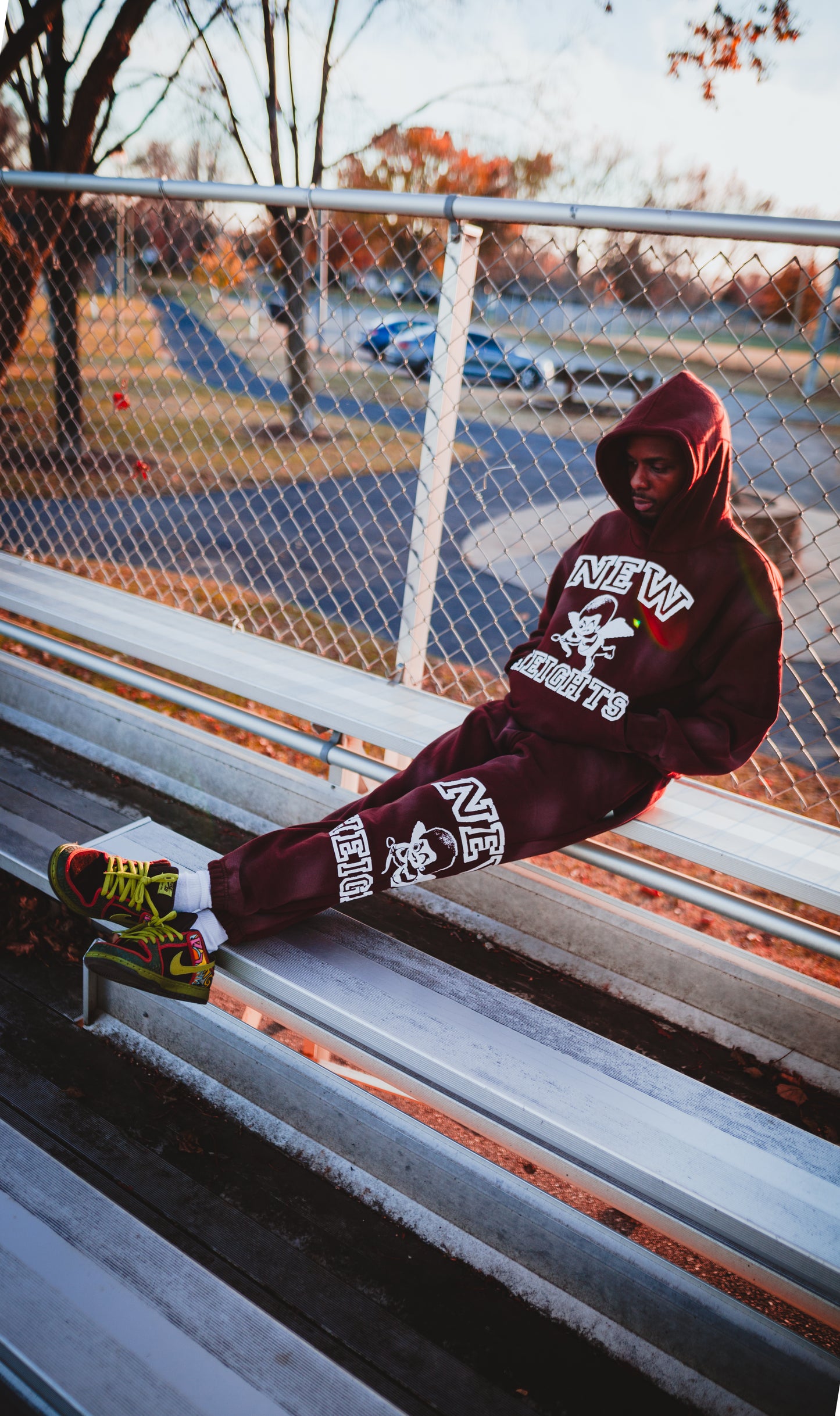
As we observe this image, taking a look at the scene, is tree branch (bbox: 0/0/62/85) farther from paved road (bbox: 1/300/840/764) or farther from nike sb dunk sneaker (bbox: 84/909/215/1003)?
nike sb dunk sneaker (bbox: 84/909/215/1003)

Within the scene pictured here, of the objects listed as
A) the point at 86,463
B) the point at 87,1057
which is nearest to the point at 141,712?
the point at 87,1057

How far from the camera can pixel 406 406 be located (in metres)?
7.64

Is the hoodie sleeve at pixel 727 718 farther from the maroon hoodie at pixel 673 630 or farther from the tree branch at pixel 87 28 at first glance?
the tree branch at pixel 87 28

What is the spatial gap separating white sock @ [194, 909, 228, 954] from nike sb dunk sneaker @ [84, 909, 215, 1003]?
12mm

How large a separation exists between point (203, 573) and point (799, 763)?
4261mm

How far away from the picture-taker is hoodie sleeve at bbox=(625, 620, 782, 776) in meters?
1.73

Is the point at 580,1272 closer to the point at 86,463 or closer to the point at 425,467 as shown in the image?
the point at 425,467

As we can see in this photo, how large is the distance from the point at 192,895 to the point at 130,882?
0.13 meters

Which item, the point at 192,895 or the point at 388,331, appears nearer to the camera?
the point at 192,895

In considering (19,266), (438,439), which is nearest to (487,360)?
(19,266)

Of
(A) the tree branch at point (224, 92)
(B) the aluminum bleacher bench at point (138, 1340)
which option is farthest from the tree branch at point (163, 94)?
(B) the aluminum bleacher bench at point (138, 1340)

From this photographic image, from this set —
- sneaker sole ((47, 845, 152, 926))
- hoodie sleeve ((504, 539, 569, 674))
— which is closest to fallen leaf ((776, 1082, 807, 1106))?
hoodie sleeve ((504, 539, 569, 674))

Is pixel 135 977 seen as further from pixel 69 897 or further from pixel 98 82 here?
pixel 98 82

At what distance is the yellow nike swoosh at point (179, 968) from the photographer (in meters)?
1.67
